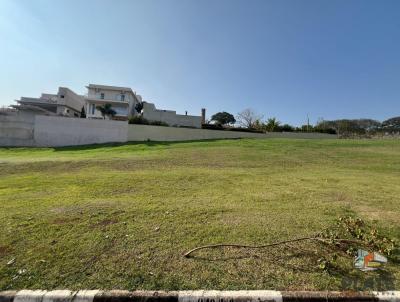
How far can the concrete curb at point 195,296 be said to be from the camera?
2.12m

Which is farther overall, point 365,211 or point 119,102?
point 119,102

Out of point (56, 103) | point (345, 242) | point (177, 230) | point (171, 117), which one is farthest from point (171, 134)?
point (56, 103)

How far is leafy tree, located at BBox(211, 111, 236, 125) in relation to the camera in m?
45.9

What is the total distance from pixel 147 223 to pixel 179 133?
21.9 metres

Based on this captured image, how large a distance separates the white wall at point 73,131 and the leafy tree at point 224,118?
2466cm

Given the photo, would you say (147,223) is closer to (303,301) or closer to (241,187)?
(303,301)

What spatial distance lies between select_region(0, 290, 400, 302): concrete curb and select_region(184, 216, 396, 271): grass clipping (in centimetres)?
45

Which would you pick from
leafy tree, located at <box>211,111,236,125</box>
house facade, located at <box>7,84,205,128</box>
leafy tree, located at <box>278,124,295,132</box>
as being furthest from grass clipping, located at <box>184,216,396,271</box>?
leafy tree, located at <box>211,111,236,125</box>

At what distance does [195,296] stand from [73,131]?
84.4 ft

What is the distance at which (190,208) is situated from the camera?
175 inches

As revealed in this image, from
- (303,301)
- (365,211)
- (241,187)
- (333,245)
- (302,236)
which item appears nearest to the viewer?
(303,301)

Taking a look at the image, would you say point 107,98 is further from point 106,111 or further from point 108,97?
point 106,111

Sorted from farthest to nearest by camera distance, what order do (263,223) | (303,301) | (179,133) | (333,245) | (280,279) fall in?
(179,133) → (263,223) → (333,245) → (280,279) → (303,301)

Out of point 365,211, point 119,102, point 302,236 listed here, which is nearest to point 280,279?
point 302,236
